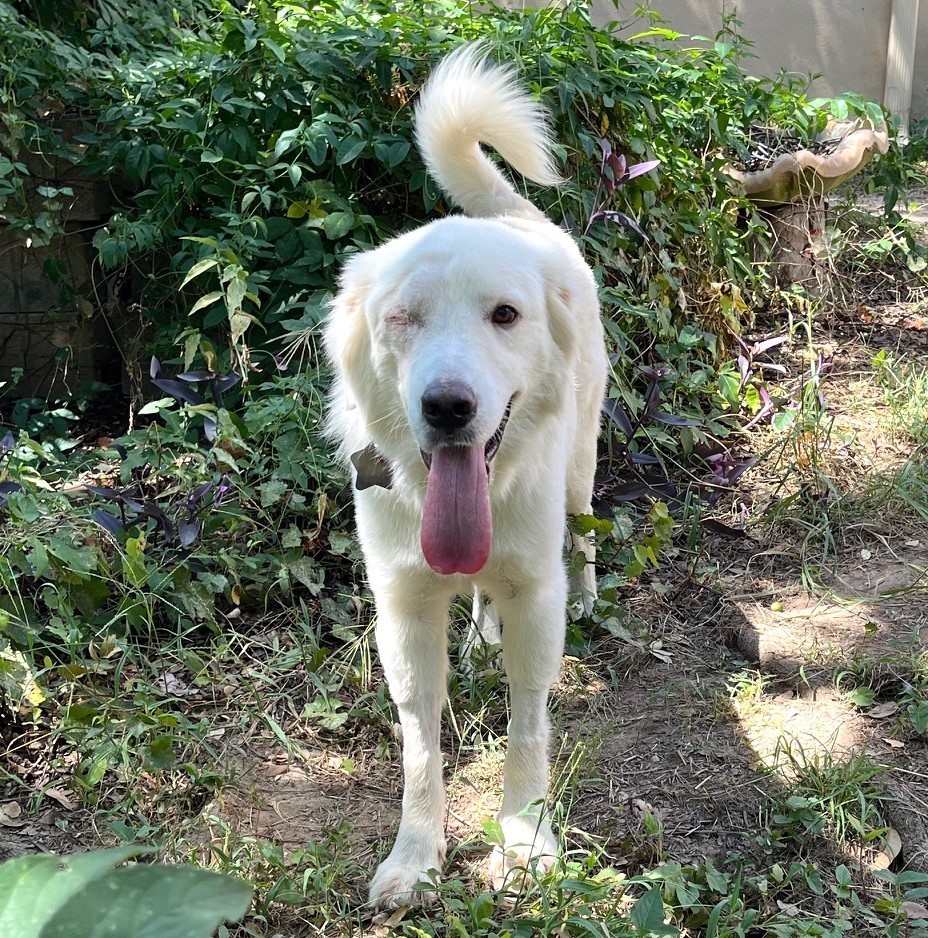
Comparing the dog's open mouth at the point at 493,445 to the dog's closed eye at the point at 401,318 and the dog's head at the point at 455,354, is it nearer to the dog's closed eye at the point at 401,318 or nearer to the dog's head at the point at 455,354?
the dog's head at the point at 455,354

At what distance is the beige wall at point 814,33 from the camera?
8.74 m

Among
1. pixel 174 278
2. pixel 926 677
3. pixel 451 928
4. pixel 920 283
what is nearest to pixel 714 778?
pixel 926 677

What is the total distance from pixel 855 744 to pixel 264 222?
9.12ft

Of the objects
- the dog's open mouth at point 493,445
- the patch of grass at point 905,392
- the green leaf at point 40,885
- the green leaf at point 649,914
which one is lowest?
the green leaf at point 649,914

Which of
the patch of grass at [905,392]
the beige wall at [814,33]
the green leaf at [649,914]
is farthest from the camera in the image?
the beige wall at [814,33]

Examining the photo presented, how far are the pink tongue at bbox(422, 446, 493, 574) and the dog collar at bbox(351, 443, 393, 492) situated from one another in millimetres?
219

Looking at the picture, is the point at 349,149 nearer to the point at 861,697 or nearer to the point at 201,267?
the point at 201,267

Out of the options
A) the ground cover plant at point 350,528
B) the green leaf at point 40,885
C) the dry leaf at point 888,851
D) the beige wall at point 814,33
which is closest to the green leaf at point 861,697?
the ground cover plant at point 350,528

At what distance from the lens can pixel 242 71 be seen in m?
4.04

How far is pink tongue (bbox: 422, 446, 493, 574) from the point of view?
7.19 ft

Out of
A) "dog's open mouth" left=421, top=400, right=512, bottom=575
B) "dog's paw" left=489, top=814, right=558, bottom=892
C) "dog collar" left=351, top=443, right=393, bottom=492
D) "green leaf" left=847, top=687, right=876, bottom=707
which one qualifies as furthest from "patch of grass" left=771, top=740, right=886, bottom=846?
"dog collar" left=351, top=443, right=393, bottom=492

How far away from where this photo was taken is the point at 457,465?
2.19 meters

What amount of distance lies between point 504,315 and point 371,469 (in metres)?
0.52

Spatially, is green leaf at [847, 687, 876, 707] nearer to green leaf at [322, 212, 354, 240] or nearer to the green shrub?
the green shrub
